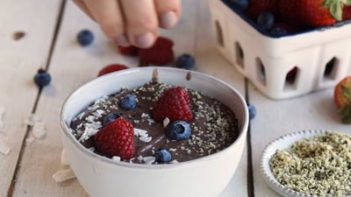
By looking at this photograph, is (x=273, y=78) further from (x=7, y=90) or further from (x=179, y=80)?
(x=7, y=90)

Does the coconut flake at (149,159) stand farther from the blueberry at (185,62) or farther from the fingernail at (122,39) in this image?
the blueberry at (185,62)

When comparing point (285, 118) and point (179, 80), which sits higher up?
point (179, 80)

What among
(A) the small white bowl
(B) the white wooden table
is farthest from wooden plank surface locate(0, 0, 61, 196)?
(A) the small white bowl

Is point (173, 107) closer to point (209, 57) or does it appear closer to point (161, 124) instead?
point (161, 124)

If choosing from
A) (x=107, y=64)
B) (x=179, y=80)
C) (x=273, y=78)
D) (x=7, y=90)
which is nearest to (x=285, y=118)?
(x=273, y=78)

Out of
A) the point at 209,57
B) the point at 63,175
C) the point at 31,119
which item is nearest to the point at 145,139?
the point at 63,175

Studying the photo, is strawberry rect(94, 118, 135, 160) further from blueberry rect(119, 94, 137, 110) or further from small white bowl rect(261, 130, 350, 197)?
small white bowl rect(261, 130, 350, 197)
